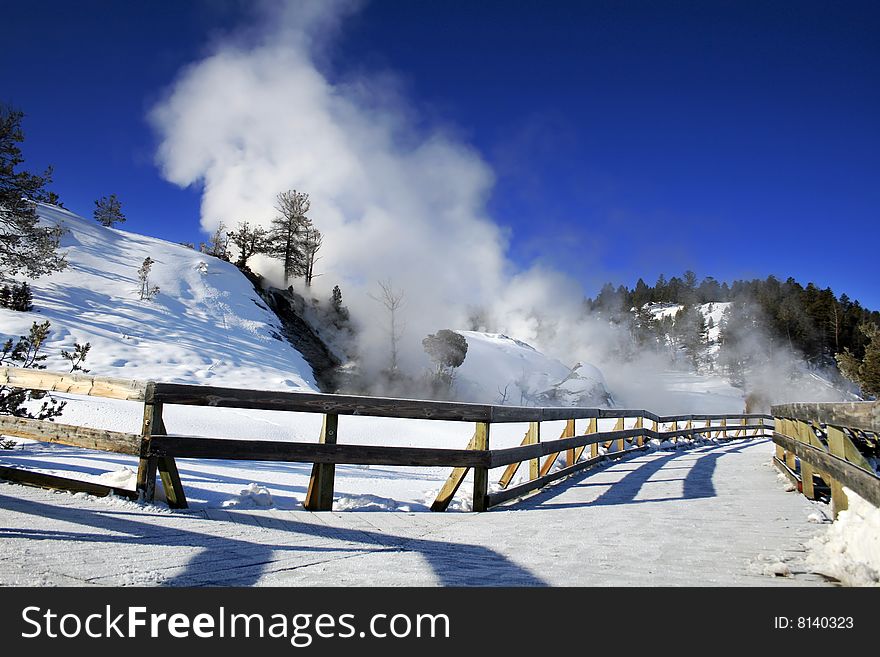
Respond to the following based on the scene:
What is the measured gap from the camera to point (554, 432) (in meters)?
24.5

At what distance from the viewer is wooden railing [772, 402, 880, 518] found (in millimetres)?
3270

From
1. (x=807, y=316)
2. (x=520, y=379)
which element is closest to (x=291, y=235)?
(x=520, y=379)

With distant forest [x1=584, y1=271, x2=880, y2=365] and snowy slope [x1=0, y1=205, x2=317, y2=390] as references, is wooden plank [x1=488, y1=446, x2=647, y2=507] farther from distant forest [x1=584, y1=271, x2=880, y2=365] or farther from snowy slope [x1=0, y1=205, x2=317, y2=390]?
distant forest [x1=584, y1=271, x2=880, y2=365]

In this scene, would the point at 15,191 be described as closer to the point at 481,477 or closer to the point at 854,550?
the point at 481,477

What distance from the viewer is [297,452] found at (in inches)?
192

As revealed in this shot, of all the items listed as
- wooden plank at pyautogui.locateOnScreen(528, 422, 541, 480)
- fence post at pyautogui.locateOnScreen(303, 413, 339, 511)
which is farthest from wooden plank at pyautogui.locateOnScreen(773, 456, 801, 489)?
fence post at pyautogui.locateOnScreen(303, 413, 339, 511)

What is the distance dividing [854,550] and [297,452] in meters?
4.28

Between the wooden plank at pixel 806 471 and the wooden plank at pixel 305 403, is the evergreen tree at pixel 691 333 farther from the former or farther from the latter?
the wooden plank at pixel 305 403

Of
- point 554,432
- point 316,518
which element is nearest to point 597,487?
point 316,518

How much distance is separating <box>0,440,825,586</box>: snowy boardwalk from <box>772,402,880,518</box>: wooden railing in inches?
20.8

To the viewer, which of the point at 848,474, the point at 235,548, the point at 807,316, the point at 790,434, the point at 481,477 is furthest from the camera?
the point at 807,316
